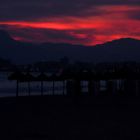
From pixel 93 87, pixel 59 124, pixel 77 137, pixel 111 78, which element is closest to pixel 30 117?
pixel 59 124

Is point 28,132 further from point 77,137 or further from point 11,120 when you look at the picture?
point 11,120

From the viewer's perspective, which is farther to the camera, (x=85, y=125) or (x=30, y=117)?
(x=30, y=117)

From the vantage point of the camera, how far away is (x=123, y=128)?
20.9m

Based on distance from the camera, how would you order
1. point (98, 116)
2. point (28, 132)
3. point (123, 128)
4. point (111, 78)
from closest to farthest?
point (28, 132)
point (123, 128)
point (98, 116)
point (111, 78)

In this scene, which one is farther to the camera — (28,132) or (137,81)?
(137,81)

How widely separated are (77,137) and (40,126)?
11.5 feet

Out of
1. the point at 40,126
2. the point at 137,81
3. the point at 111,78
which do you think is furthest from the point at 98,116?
the point at 111,78

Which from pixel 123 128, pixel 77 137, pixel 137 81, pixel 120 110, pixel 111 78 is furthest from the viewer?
pixel 111 78

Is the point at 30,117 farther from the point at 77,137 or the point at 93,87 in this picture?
the point at 93,87

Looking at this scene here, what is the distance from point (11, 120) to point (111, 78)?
2859 centimetres

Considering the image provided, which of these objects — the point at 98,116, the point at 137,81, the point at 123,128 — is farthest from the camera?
the point at 137,81

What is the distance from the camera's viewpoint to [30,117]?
2531cm

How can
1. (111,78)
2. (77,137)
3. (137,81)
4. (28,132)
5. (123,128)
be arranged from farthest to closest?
(111,78)
(137,81)
(123,128)
(28,132)
(77,137)

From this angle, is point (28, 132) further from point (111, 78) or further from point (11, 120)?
point (111, 78)
